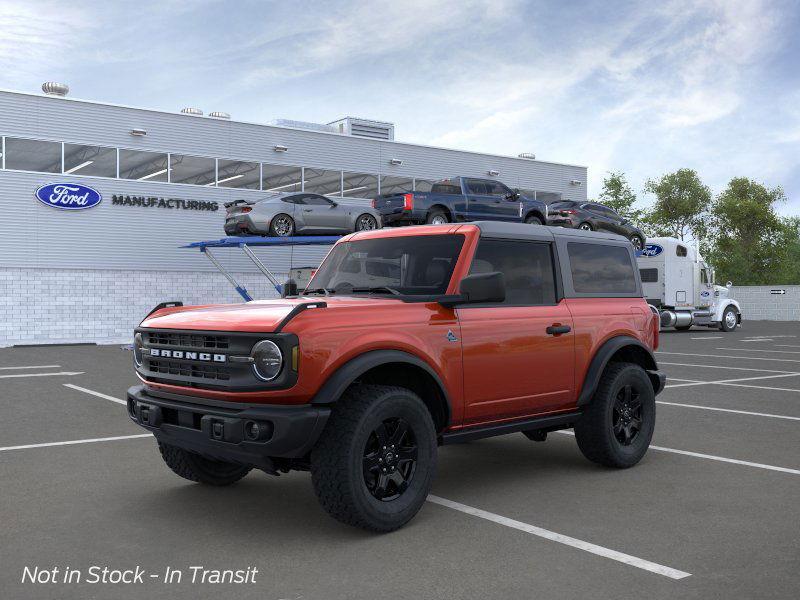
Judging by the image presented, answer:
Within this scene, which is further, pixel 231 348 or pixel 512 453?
pixel 512 453

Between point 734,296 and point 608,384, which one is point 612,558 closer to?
point 608,384

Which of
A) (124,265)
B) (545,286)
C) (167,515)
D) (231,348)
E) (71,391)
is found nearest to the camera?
(231,348)

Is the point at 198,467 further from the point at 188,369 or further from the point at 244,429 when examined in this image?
the point at 244,429

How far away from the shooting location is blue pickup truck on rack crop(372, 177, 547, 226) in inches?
826

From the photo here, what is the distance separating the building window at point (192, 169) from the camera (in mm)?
29172

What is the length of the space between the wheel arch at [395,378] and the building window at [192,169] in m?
25.6

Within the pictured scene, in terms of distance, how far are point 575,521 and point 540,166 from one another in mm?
35380

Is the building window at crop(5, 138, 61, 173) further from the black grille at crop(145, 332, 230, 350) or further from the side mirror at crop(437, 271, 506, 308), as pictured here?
the side mirror at crop(437, 271, 506, 308)

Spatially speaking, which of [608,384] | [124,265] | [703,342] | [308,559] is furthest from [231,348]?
[124,265]

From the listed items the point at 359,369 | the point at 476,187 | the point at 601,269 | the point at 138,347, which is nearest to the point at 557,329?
the point at 601,269

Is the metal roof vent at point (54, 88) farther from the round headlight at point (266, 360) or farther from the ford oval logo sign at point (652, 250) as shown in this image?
the round headlight at point (266, 360)

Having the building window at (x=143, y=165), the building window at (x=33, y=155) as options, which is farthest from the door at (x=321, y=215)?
the building window at (x=33, y=155)

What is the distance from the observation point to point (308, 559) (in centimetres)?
447

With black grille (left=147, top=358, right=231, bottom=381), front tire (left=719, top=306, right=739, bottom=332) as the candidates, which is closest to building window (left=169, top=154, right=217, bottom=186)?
front tire (left=719, top=306, right=739, bottom=332)
